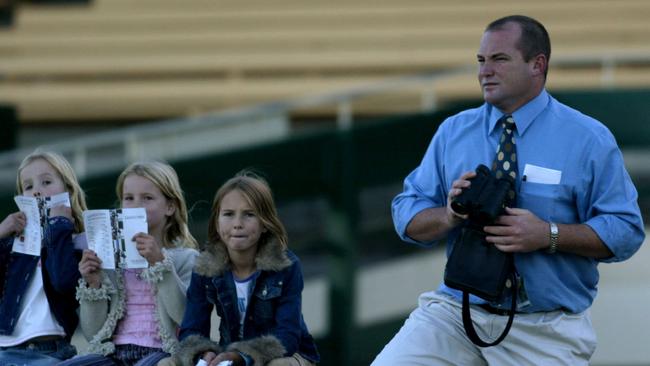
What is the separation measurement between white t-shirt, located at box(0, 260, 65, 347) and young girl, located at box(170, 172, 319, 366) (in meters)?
0.59

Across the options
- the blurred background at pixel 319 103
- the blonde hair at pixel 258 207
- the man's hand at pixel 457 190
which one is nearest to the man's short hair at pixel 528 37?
the man's hand at pixel 457 190

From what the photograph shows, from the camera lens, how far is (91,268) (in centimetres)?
445

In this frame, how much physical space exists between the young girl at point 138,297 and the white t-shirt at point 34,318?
0.56 feet

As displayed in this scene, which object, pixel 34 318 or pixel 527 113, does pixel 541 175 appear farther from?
pixel 34 318

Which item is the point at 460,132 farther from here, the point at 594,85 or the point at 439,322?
the point at 594,85

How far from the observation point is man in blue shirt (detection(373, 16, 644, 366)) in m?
3.82

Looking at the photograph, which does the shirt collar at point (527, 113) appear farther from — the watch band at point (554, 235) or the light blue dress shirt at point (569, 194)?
the watch band at point (554, 235)

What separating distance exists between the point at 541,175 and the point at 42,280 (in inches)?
76.6

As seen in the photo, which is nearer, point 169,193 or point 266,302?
point 266,302

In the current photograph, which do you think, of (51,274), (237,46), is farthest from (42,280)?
(237,46)

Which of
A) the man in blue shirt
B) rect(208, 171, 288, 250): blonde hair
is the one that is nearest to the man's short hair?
the man in blue shirt

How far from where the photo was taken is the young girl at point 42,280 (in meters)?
4.62

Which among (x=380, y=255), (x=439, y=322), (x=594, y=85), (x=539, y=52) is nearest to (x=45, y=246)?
(x=439, y=322)

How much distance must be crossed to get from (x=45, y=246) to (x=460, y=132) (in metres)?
1.62
